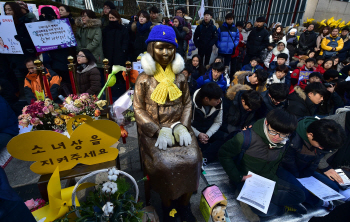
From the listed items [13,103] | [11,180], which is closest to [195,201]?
[11,180]

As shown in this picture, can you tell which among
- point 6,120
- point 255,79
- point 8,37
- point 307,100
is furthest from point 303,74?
point 8,37

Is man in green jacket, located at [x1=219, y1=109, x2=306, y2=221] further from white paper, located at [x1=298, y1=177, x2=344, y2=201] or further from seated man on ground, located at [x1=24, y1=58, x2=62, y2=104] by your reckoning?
seated man on ground, located at [x1=24, y1=58, x2=62, y2=104]

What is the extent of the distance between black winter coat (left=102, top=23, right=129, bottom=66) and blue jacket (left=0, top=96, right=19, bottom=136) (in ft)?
8.82

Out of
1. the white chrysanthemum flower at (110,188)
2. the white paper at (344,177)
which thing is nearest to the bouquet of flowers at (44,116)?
the white chrysanthemum flower at (110,188)

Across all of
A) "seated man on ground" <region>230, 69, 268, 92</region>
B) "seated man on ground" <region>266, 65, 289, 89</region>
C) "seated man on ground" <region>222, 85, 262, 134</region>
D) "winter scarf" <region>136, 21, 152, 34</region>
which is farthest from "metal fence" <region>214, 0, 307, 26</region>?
"seated man on ground" <region>222, 85, 262, 134</region>

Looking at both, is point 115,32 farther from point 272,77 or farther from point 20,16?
point 272,77

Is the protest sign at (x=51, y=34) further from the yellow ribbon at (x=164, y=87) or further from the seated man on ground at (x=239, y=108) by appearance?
the seated man on ground at (x=239, y=108)

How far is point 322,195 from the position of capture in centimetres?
222

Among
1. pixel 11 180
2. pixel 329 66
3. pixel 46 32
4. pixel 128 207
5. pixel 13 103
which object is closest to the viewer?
pixel 128 207

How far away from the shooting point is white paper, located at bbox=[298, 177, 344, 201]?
219 cm

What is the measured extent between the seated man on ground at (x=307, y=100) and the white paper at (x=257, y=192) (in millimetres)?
1703

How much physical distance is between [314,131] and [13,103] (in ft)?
18.7

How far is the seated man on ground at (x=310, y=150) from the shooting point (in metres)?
2.01

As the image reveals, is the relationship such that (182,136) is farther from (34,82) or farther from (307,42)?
(307,42)
